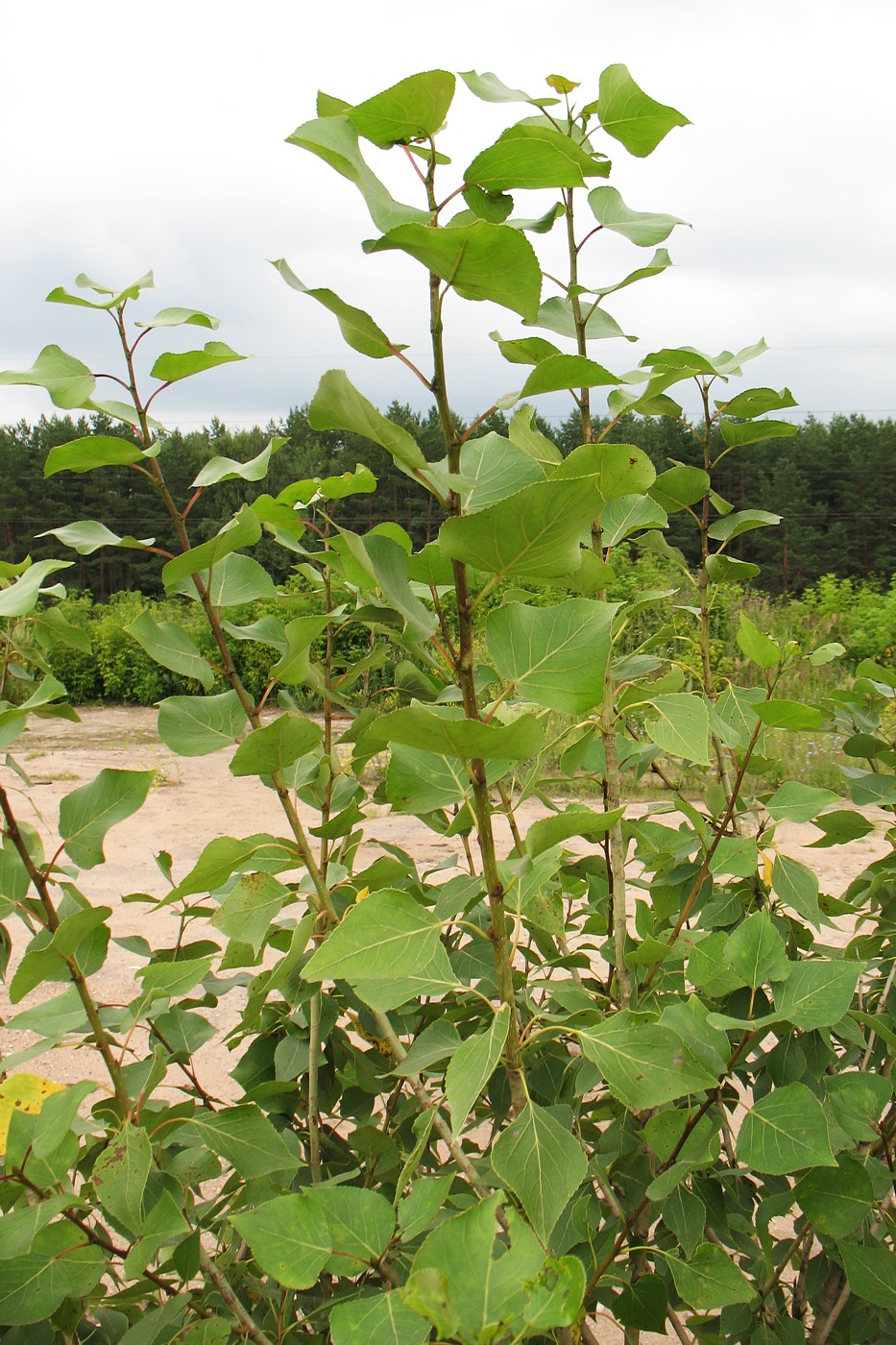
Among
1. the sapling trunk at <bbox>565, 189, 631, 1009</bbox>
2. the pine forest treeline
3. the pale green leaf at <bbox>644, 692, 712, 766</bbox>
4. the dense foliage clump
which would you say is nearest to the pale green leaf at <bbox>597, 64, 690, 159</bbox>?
the dense foliage clump

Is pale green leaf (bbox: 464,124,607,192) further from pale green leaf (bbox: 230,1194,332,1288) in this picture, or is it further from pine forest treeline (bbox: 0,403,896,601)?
pine forest treeline (bbox: 0,403,896,601)

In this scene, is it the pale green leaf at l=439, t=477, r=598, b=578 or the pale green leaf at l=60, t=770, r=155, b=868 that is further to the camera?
the pale green leaf at l=60, t=770, r=155, b=868

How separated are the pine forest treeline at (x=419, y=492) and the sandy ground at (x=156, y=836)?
915 cm

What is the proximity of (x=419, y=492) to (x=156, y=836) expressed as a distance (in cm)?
1568

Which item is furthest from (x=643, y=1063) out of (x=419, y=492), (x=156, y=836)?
(x=419, y=492)

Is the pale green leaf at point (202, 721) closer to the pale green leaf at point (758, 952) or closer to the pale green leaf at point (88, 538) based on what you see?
the pale green leaf at point (88, 538)

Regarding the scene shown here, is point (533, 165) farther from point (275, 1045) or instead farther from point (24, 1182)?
point (275, 1045)

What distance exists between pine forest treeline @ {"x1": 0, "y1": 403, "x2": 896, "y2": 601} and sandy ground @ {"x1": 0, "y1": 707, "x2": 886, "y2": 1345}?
30.0 ft

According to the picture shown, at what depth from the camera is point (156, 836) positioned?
5852 mm

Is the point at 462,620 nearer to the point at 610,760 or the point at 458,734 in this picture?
the point at 458,734

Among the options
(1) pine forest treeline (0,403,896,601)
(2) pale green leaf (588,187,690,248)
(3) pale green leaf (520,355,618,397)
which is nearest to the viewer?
(3) pale green leaf (520,355,618,397)

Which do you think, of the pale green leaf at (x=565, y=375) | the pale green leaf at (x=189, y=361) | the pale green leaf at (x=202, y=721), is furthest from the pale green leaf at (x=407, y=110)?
the pale green leaf at (x=202, y=721)

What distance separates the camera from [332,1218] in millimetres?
565

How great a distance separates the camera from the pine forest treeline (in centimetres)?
1938
